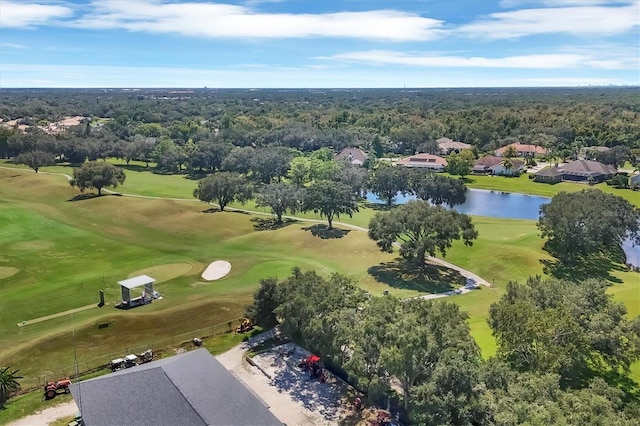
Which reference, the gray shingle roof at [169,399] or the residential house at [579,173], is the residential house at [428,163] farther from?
the gray shingle roof at [169,399]

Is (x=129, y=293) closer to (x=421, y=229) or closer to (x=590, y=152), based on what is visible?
(x=421, y=229)

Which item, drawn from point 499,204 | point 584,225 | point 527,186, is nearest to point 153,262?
point 584,225

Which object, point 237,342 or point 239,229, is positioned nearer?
point 237,342

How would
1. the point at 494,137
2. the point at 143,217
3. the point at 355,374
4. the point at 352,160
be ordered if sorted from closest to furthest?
the point at 355,374
the point at 143,217
the point at 352,160
the point at 494,137

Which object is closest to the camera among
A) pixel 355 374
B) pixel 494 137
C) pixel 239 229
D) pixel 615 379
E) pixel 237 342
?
pixel 355 374

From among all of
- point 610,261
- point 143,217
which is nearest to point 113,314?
point 143,217

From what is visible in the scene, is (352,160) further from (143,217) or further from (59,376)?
(59,376)

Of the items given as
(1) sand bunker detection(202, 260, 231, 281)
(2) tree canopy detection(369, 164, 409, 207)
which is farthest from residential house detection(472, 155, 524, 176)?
(1) sand bunker detection(202, 260, 231, 281)
